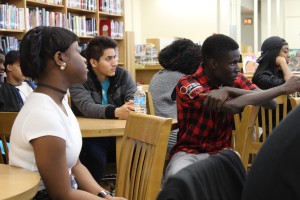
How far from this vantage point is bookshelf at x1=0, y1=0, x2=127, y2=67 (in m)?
5.19

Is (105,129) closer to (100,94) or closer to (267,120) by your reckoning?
(100,94)

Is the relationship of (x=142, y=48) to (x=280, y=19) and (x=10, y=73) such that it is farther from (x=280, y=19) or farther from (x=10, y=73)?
(x=280, y=19)

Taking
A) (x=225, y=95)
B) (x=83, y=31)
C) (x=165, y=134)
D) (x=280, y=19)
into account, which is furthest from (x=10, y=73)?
(x=280, y=19)

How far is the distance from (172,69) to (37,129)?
1.89 m

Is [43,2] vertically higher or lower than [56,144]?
higher

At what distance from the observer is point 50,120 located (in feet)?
4.83

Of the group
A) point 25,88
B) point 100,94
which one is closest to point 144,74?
point 25,88

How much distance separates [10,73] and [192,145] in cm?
261

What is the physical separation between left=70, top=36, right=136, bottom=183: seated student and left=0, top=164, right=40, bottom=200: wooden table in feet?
4.53

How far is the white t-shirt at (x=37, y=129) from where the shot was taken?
1450 mm

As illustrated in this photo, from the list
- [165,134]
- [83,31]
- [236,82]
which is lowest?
[165,134]

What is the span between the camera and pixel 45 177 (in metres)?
1.45

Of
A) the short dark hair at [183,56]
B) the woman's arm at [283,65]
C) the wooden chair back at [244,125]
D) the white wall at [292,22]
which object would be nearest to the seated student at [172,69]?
the short dark hair at [183,56]

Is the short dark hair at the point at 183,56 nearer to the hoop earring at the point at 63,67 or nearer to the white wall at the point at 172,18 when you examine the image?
the hoop earring at the point at 63,67
